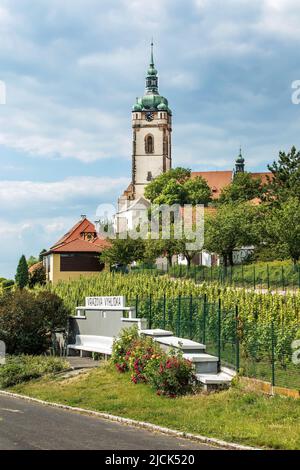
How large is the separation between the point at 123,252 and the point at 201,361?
49245mm

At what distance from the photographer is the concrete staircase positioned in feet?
63.4

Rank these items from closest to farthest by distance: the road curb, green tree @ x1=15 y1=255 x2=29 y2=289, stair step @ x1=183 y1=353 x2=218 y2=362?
the road curb < stair step @ x1=183 y1=353 x2=218 y2=362 < green tree @ x1=15 y1=255 x2=29 y2=289

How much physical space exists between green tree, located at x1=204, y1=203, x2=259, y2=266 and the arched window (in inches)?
2447

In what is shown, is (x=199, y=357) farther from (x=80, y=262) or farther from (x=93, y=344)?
(x=80, y=262)

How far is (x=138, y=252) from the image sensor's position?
70.8m

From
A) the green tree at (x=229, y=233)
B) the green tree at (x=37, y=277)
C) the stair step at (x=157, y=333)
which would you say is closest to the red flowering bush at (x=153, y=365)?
the stair step at (x=157, y=333)

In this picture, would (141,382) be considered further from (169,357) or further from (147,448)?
(147,448)

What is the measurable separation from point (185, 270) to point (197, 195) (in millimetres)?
34884

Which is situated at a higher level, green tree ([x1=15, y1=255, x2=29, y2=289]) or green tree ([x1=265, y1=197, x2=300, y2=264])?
green tree ([x1=265, y1=197, x2=300, y2=264])

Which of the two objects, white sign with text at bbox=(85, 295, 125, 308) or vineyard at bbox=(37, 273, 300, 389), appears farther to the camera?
white sign with text at bbox=(85, 295, 125, 308)

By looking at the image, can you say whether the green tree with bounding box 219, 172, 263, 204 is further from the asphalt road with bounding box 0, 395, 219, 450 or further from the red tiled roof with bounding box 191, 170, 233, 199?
the asphalt road with bounding box 0, 395, 219, 450

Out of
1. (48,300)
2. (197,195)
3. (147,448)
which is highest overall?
(197,195)

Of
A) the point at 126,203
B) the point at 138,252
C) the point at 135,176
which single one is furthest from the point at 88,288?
the point at 135,176

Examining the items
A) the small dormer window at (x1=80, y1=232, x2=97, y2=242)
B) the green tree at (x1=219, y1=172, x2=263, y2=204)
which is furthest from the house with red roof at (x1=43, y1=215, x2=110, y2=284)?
the green tree at (x1=219, y1=172, x2=263, y2=204)
